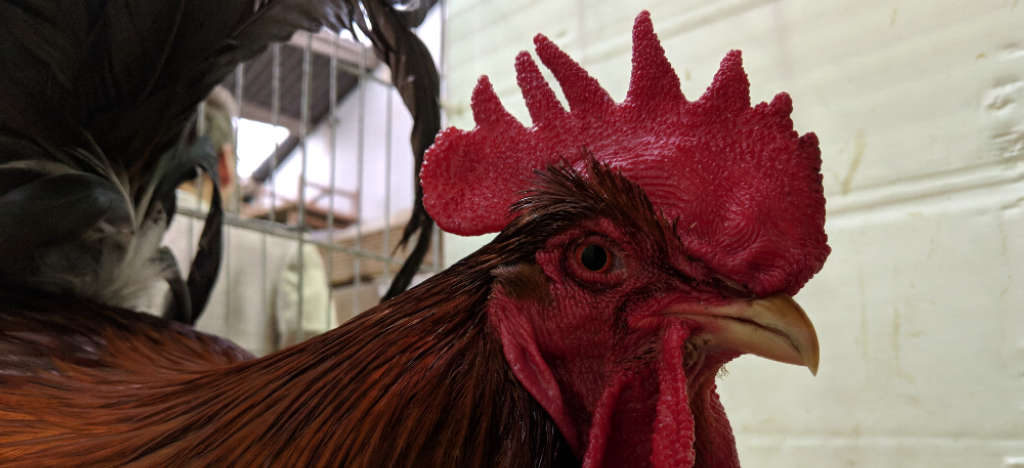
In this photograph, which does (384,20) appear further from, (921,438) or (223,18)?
(921,438)

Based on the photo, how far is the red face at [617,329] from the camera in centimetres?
87

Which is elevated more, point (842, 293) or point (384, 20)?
point (384, 20)

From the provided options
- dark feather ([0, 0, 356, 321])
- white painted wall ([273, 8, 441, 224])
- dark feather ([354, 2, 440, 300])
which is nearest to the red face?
dark feather ([354, 2, 440, 300])

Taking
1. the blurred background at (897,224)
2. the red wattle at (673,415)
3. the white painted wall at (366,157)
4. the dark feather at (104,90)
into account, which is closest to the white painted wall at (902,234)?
the blurred background at (897,224)

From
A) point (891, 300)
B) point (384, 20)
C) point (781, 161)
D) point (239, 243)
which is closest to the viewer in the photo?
point (781, 161)

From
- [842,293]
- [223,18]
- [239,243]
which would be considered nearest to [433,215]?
[223,18]

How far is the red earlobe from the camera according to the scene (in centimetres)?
89

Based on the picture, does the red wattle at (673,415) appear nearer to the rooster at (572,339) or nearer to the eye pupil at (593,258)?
the rooster at (572,339)

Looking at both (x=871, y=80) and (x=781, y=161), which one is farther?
(x=871, y=80)

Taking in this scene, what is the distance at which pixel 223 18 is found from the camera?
1389 mm

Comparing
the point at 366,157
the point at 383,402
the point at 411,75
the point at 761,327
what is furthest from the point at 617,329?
the point at 366,157

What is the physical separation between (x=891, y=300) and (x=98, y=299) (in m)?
1.69

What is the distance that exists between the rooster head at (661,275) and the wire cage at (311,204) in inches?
31.1

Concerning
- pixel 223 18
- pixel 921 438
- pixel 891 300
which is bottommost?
pixel 921 438
